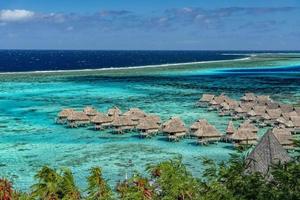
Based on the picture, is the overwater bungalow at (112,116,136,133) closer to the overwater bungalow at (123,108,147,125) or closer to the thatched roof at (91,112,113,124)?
the overwater bungalow at (123,108,147,125)

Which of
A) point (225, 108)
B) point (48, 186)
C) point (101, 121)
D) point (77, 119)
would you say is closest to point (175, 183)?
point (48, 186)

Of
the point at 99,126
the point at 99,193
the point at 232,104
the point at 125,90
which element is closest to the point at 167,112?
the point at 232,104

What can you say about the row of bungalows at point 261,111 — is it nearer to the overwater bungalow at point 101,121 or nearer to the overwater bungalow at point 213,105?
the overwater bungalow at point 213,105

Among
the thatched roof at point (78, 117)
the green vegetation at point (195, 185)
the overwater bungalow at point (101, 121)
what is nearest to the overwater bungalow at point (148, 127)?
the overwater bungalow at point (101, 121)

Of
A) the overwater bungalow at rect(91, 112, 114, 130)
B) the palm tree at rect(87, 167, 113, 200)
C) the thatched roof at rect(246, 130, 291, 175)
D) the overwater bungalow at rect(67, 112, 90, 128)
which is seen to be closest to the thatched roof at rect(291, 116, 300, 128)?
the overwater bungalow at rect(91, 112, 114, 130)

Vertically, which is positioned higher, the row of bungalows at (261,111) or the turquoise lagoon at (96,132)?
the row of bungalows at (261,111)

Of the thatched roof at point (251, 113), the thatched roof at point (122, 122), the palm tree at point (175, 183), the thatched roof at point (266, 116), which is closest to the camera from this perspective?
the palm tree at point (175, 183)

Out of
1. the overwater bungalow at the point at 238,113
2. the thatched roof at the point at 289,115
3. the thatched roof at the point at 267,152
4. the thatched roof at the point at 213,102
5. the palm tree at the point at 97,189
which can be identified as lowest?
the overwater bungalow at the point at 238,113
